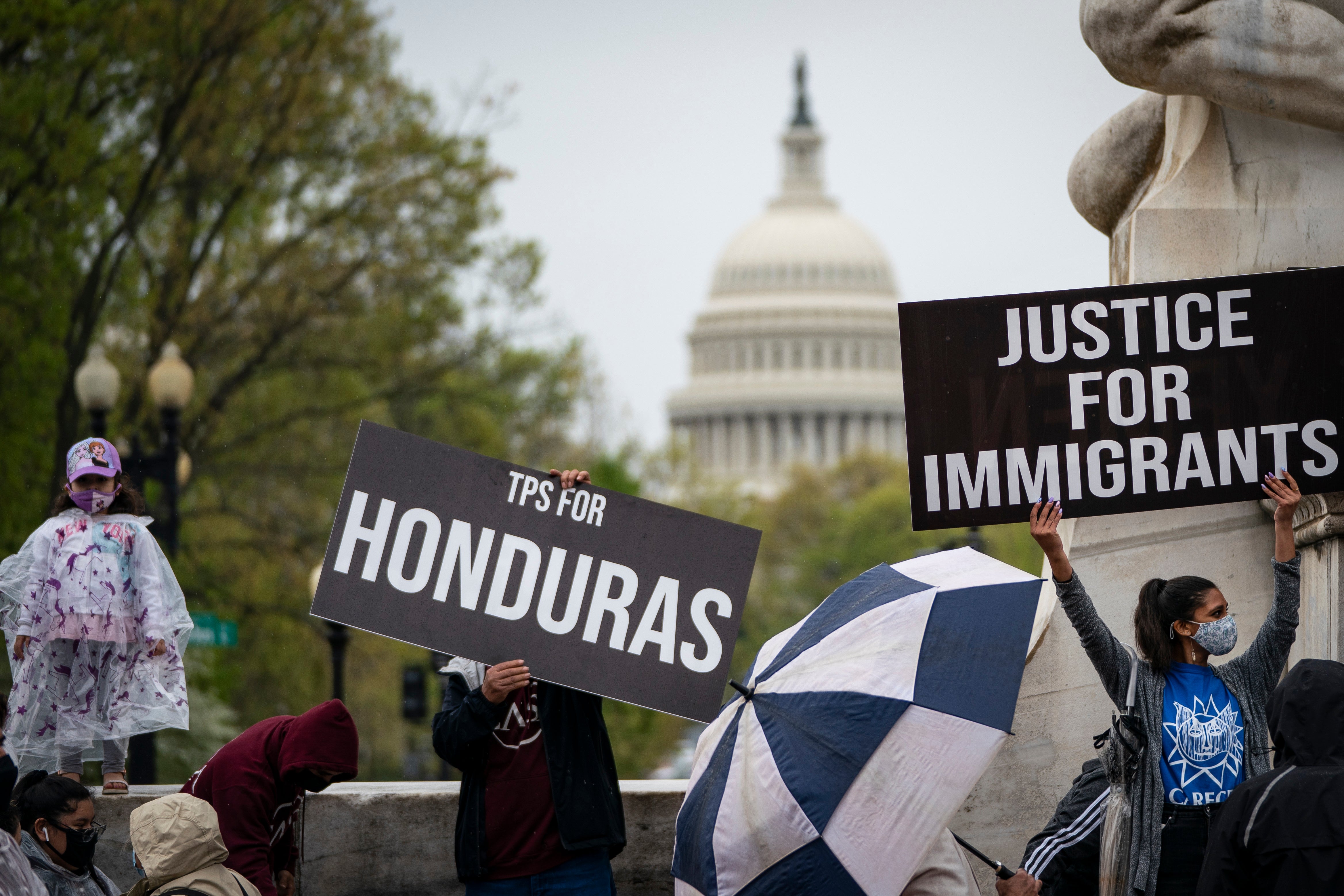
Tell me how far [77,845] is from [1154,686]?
9.45 feet

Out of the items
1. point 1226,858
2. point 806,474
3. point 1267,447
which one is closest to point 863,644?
point 1226,858

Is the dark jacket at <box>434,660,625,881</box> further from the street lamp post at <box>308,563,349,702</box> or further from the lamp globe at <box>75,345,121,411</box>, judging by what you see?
the street lamp post at <box>308,563,349,702</box>

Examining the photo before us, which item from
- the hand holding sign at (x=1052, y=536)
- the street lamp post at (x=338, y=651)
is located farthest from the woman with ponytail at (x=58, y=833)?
the street lamp post at (x=338, y=651)

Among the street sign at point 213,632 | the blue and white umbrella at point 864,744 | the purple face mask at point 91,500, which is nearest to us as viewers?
the blue and white umbrella at point 864,744

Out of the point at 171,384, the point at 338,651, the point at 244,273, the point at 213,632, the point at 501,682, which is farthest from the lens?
the point at 244,273

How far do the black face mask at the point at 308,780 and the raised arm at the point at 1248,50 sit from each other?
3510mm

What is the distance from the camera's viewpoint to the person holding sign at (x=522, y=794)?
4824 mm

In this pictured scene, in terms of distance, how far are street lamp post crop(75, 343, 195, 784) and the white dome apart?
102 metres

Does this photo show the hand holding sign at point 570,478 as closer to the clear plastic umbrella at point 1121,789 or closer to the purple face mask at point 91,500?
the clear plastic umbrella at point 1121,789

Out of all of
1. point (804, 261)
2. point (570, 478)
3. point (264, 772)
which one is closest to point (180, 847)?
point (264, 772)

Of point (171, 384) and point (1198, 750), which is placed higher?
point (171, 384)

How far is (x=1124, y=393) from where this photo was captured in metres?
5.54

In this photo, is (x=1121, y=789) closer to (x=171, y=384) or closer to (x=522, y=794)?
(x=522, y=794)

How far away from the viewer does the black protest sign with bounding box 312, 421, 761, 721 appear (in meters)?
4.97
